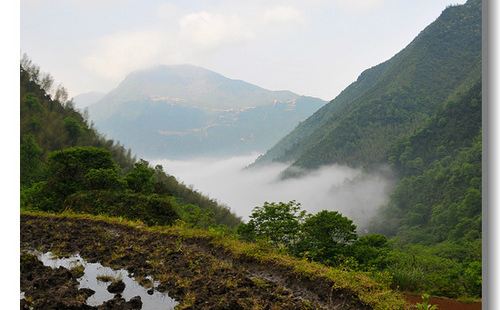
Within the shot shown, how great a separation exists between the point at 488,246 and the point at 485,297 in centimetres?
23

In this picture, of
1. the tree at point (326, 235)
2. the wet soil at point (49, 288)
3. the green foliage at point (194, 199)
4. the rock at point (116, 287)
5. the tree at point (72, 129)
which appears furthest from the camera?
the tree at point (72, 129)

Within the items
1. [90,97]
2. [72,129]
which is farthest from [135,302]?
[90,97]

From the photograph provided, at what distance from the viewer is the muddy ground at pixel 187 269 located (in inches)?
165

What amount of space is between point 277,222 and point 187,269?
2.85 meters

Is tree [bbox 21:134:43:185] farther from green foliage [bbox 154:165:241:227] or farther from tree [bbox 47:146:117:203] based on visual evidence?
green foliage [bbox 154:165:241:227]

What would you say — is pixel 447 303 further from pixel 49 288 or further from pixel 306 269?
pixel 49 288

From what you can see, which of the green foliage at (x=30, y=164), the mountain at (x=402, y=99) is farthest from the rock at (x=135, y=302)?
the mountain at (x=402, y=99)

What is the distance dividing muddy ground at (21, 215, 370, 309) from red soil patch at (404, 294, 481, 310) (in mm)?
1258

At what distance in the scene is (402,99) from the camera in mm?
60000

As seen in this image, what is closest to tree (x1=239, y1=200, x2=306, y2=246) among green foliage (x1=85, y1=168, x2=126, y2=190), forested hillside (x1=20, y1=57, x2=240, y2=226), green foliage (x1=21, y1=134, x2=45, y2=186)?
forested hillside (x1=20, y1=57, x2=240, y2=226)

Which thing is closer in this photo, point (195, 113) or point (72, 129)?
point (72, 129)

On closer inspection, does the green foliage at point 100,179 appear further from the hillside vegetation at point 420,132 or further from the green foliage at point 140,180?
the hillside vegetation at point 420,132

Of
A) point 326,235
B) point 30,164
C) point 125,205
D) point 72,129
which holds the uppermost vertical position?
point 72,129

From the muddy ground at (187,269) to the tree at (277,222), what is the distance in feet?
3.68
